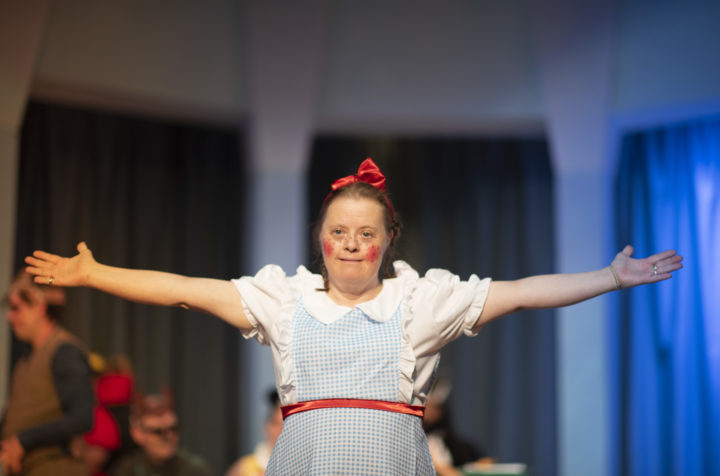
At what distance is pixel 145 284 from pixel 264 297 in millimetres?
293

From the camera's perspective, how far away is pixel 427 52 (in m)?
5.61

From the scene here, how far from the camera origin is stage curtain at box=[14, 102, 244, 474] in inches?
220

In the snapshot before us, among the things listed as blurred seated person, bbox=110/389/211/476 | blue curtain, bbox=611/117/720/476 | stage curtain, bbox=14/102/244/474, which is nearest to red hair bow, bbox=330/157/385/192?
blurred seated person, bbox=110/389/211/476

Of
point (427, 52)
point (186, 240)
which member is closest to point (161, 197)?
point (186, 240)

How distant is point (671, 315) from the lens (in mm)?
5699

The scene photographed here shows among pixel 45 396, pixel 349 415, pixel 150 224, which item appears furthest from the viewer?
pixel 150 224

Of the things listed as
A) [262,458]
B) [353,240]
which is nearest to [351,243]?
[353,240]

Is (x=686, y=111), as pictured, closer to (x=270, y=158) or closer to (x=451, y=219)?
(x=451, y=219)

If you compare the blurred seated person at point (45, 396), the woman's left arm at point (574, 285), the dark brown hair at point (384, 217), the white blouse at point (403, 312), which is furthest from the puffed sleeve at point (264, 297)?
the blurred seated person at point (45, 396)

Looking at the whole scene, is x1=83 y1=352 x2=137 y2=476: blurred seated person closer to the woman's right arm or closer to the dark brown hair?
the woman's right arm

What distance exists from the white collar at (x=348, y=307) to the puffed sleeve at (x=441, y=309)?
42 millimetres

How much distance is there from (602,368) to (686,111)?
68.3 inches

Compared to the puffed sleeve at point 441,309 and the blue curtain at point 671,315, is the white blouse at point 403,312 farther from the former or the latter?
the blue curtain at point 671,315

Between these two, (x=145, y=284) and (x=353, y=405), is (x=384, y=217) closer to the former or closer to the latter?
(x=353, y=405)
